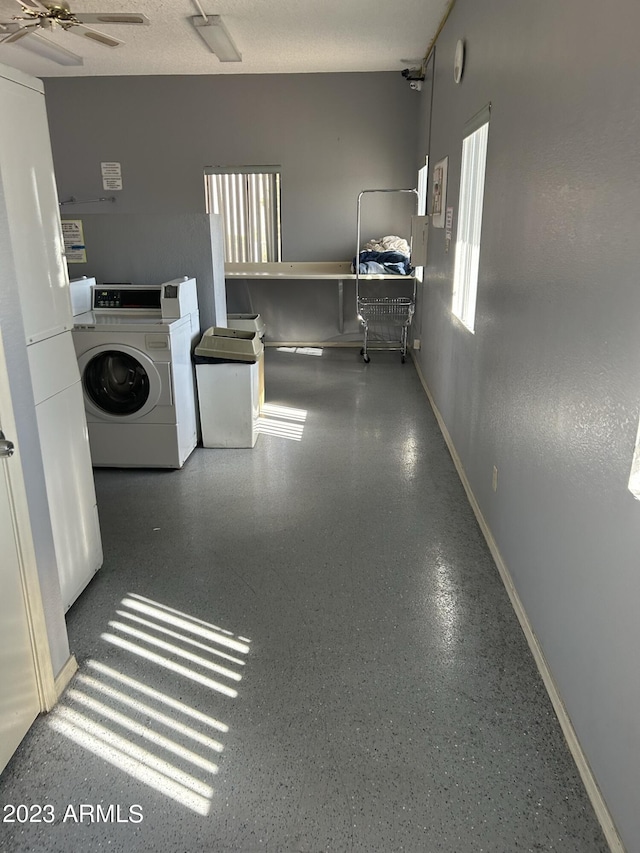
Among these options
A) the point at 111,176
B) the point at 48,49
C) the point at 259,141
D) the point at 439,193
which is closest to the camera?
the point at 439,193

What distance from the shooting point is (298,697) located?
80.1 inches

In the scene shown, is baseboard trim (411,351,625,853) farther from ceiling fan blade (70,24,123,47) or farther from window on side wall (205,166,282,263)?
window on side wall (205,166,282,263)

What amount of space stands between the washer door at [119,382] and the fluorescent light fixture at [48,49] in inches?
121

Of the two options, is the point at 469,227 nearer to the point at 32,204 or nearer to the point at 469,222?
the point at 469,222

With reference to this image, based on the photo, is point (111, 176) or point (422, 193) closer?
point (422, 193)

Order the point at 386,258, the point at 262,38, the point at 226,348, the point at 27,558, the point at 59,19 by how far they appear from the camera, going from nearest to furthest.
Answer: the point at 27,558
the point at 226,348
the point at 59,19
the point at 262,38
the point at 386,258

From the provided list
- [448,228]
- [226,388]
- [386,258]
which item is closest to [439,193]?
[448,228]

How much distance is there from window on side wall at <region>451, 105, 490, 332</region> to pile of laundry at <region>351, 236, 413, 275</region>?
2.58 metres

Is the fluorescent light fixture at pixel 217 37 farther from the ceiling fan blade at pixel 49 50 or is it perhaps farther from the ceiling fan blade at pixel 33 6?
the ceiling fan blade at pixel 49 50

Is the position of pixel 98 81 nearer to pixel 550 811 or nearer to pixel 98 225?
pixel 98 225

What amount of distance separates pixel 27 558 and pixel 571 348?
171 cm

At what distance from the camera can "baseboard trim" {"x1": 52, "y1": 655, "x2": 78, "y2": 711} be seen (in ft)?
6.66

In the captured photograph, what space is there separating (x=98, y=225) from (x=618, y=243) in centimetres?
374

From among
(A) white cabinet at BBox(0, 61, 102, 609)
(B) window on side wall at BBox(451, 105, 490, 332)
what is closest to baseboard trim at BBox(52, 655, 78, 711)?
(A) white cabinet at BBox(0, 61, 102, 609)
